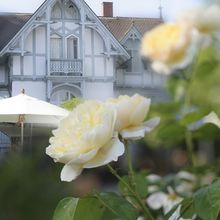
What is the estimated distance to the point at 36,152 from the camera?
0.93 metres

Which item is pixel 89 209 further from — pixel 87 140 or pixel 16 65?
pixel 16 65

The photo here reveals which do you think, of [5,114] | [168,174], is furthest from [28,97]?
[168,174]

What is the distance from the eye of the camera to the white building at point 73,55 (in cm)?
89

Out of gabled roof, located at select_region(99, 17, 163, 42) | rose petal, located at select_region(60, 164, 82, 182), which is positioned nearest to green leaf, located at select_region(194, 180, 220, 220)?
rose petal, located at select_region(60, 164, 82, 182)

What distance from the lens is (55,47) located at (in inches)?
35.9

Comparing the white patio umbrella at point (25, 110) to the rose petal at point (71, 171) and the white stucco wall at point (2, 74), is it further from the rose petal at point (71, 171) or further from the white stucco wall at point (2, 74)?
the rose petal at point (71, 171)

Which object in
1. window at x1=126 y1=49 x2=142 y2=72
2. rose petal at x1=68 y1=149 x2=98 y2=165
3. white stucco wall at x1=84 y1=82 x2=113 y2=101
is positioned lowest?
rose petal at x1=68 y1=149 x2=98 y2=165

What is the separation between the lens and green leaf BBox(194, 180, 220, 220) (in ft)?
1.40

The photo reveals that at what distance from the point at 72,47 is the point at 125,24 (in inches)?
4.1

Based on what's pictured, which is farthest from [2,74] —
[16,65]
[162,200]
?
[162,200]

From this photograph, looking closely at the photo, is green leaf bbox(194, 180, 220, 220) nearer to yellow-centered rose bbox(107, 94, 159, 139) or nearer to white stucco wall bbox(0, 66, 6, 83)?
yellow-centered rose bbox(107, 94, 159, 139)

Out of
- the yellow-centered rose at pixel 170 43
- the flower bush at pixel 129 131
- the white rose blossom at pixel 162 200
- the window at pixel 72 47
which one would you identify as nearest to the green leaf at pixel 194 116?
the flower bush at pixel 129 131

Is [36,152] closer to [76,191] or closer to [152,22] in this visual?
[76,191]

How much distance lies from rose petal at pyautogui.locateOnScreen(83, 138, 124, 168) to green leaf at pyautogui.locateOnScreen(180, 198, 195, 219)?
90 millimetres
